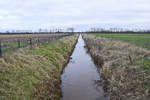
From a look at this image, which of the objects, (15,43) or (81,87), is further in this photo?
(15,43)

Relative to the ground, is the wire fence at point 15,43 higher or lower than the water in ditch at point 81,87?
higher

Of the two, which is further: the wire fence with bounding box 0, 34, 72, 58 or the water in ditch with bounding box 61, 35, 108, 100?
the wire fence with bounding box 0, 34, 72, 58

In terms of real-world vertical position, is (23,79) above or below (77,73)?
above

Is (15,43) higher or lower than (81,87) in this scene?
higher

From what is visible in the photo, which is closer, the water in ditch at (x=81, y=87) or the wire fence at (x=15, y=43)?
the water in ditch at (x=81, y=87)

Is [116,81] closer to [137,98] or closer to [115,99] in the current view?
[115,99]

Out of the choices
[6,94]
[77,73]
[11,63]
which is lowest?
[77,73]

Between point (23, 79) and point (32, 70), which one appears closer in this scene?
point (23, 79)

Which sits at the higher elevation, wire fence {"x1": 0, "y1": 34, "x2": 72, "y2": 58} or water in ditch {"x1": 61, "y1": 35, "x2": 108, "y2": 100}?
wire fence {"x1": 0, "y1": 34, "x2": 72, "y2": 58}

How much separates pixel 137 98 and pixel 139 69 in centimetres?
325

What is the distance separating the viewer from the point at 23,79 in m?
6.93

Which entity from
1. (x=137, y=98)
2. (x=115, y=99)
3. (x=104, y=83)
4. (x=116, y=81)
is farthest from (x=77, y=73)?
(x=137, y=98)

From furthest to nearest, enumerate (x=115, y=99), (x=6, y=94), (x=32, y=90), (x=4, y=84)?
(x=115, y=99) → (x=32, y=90) → (x=4, y=84) → (x=6, y=94)

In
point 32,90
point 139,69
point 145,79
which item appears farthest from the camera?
point 139,69
